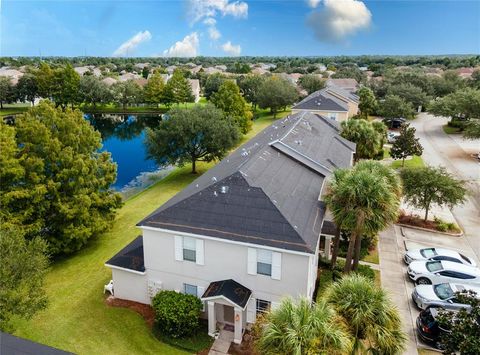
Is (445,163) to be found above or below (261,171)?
below

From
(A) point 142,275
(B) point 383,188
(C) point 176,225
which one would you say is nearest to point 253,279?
(C) point 176,225

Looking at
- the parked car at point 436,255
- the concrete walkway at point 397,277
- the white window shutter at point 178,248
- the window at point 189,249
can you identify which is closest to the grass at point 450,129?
the concrete walkway at point 397,277

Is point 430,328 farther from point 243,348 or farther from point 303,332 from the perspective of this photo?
point 303,332

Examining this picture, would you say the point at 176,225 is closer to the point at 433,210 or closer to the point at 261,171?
the point at 261,171

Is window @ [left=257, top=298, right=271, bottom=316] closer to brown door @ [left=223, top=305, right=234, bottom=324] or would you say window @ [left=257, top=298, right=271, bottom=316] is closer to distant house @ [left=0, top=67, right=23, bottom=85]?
brown door @ [left=223, top=305, right=234, bottom=324]

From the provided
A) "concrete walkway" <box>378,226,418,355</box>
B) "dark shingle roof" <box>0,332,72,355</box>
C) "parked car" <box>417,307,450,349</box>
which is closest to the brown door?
"concrete walkway" <box>378,226,418,355</box>

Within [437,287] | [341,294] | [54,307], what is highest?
[341,294]

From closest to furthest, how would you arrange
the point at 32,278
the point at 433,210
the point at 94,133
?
the point at 32,278 → the point at 94,133 → the point at 433,210

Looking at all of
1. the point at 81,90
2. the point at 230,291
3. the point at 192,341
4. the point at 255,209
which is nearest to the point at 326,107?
the point at 255,209
